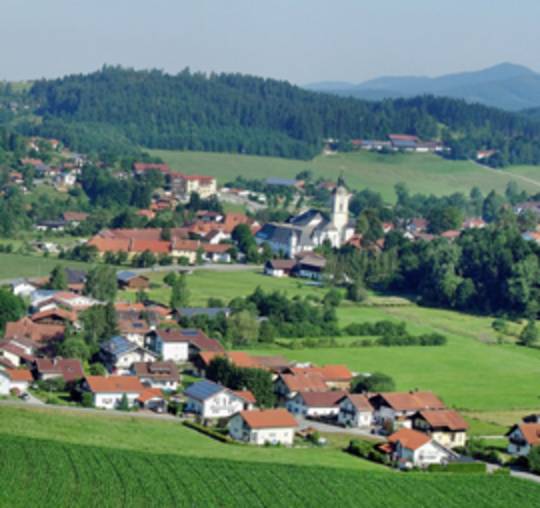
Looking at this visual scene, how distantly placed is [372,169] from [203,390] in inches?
2052

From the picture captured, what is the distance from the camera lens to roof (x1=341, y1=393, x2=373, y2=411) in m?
24.2

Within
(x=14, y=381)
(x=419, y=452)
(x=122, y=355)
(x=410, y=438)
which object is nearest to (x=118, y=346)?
(x=122, y=355)

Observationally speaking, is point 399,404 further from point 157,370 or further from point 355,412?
point 157,370

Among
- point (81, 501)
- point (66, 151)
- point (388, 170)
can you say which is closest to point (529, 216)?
point (388, 170)

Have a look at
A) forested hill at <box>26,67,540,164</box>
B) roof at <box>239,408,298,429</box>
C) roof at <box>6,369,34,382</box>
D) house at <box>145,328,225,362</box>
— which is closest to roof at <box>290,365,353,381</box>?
house at <box>145,328,225,362</box>

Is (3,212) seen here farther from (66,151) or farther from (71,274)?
(66,151)

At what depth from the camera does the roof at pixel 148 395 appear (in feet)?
79.9

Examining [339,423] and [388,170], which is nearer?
[339,423]

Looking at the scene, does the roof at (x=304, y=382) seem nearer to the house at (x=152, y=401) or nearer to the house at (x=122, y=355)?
the house at (x=152, y=401)

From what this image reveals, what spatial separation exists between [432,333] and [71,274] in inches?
410

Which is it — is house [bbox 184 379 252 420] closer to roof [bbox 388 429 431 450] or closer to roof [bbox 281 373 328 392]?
Answer: roof [bbox 281 373 328 392]

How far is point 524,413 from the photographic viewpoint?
25.5 meters

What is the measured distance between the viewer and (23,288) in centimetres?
3519

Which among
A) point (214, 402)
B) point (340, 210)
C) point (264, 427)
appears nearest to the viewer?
point (264, 427)
